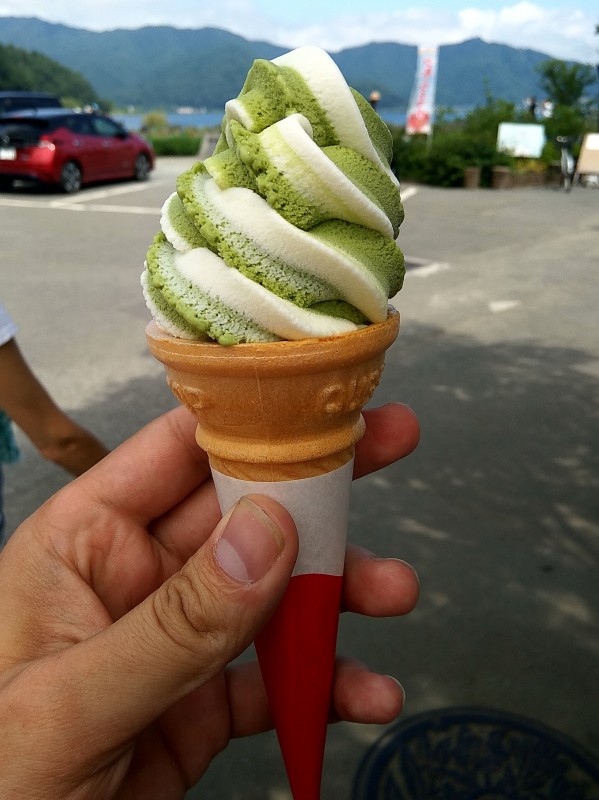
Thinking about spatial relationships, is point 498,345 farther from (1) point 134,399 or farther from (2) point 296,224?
(2) point 296,224

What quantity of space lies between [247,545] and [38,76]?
8851 centimetres

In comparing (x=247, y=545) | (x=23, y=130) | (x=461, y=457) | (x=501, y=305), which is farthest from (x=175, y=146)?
(x=247, y=545)

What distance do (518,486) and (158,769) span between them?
304 cm

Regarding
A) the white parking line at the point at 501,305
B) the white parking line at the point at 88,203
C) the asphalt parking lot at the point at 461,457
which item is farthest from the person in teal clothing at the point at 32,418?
the white parking line at the point at 88,203

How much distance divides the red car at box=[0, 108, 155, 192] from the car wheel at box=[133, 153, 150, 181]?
663 mm

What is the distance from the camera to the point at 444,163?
61.4 feet

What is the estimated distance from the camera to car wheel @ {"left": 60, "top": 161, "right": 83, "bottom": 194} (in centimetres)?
1559

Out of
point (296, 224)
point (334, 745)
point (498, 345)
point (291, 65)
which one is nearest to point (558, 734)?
point (334, 745)

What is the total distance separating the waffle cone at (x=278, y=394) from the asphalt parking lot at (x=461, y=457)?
164 centimetres

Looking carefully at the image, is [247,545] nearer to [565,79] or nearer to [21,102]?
Answer: [21,102]

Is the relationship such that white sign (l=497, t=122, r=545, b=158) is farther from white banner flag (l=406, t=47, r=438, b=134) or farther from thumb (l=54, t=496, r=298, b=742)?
thumb (l=54, t=496, r=298, b=742)

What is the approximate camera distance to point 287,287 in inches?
61.7

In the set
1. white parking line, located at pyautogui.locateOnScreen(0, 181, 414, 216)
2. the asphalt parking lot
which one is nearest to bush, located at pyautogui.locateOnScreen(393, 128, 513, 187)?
white parking line, located at pyautogui.locateOnScreen(0, 181, 414, 216)

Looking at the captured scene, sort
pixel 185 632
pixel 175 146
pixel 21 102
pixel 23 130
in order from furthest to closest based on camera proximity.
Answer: pixel 175 146 → pixel 21 102 → pixel 23 130 → pixel 185 632
